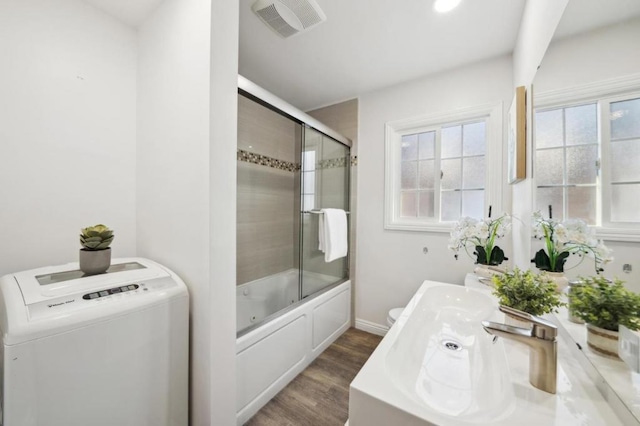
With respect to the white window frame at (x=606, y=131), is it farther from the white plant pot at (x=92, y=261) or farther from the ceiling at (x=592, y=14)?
the white plant pot at (x=92, y=261)

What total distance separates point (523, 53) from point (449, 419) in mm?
1899

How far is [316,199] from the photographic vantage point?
2.26 meters

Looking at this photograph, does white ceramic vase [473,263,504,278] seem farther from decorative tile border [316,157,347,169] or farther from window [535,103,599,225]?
decorative tile border [316,157,347,169]

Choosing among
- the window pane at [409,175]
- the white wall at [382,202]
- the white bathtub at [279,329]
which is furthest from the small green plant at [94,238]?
the window pane at [409,175]

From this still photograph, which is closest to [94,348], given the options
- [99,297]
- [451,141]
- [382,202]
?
[99,297]

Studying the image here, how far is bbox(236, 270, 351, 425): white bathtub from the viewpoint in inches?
54.8

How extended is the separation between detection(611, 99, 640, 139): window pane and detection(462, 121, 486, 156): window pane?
5.18 feet

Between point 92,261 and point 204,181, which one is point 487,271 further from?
point 92,261

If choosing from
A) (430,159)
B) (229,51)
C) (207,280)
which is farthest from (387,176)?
(207,280)

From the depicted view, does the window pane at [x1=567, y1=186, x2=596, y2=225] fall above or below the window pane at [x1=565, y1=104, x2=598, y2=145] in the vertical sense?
below

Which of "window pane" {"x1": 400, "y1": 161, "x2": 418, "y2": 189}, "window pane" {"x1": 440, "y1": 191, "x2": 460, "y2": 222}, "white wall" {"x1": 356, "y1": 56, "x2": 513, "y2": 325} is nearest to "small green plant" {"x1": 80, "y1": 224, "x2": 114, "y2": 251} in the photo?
"white wall" {"x1": 356, "y1": 56, "x2": 513, "y2": 325}

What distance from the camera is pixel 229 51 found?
1.11 m

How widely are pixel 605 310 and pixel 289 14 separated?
1.91m

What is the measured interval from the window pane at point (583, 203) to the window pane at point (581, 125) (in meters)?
0.14
